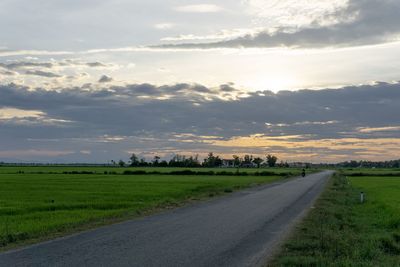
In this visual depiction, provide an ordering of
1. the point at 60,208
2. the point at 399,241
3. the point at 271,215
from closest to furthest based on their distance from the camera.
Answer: the point at 399,241 → the point at 271,215 → the point at 60,208

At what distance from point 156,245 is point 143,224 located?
553 centimetres

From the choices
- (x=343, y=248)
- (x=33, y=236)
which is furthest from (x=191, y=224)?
(x=343, y=248)

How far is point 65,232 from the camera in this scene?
1722 cm

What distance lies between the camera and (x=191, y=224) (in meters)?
19.8

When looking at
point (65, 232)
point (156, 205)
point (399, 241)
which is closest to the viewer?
point (399, 241)

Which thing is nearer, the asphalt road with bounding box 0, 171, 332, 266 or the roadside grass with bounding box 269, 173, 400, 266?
the asphalt road with bounding box 0, 171, 332, 266

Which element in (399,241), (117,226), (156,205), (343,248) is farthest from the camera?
(156,205)

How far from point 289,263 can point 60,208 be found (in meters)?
18.4

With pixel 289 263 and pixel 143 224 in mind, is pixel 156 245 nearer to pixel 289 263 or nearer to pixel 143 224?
pixel 289 263

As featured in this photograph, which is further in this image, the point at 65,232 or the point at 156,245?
the point at 65,232

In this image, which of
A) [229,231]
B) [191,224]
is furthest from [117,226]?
[229,231]

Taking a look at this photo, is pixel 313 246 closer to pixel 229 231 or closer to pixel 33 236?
pixel 229 231

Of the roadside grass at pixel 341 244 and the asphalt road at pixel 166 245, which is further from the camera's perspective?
the roadside grass at pixel 341 244

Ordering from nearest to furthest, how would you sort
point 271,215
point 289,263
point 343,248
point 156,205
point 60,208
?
1. point 289,263
2. point 343,248
3. point 271,215
4. point 60,208
5. point 156,205
